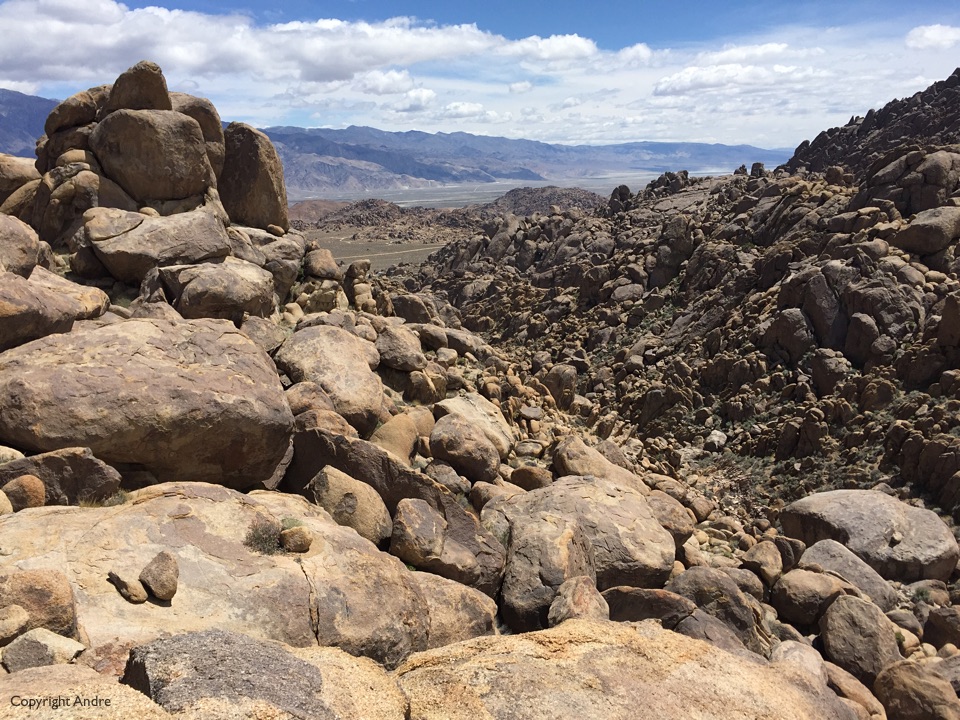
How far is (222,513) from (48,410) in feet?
9.53

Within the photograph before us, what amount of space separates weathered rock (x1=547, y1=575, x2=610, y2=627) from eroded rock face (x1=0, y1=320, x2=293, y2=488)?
16.9 feet

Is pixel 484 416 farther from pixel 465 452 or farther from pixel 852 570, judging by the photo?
pixel 852 570

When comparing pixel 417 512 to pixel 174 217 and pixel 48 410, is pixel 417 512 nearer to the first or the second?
pixel 48 410

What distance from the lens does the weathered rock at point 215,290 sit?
50.0 feet

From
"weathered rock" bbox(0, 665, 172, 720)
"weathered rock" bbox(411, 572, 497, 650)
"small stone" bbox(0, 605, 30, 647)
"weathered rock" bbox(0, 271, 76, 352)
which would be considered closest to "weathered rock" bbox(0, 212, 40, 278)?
"weathered rock" bbox(0, 271, 76, 352)

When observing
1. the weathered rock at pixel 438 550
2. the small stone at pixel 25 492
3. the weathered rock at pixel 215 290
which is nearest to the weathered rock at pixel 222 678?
the small stone at pixel 25 492

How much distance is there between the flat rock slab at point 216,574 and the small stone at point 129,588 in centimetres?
5

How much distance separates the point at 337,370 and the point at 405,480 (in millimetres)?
4776

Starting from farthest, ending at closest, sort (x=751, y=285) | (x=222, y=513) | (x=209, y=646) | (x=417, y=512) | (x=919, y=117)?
(x=919, y=117)
(x=751, y=285)
(x=417, y=512)
(x=222, y=513)
(x=209, y=646)

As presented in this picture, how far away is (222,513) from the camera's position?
881 centimetres

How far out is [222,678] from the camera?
5.19 m

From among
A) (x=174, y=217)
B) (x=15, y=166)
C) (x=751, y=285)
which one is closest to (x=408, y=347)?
(x=174, y=217)

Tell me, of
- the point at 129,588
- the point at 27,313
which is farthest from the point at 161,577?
the point at 27,313

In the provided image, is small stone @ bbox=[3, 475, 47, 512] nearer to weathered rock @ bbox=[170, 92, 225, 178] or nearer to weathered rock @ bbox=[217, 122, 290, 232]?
weathered rock @ bbox=[170, 92, 225, 178]
